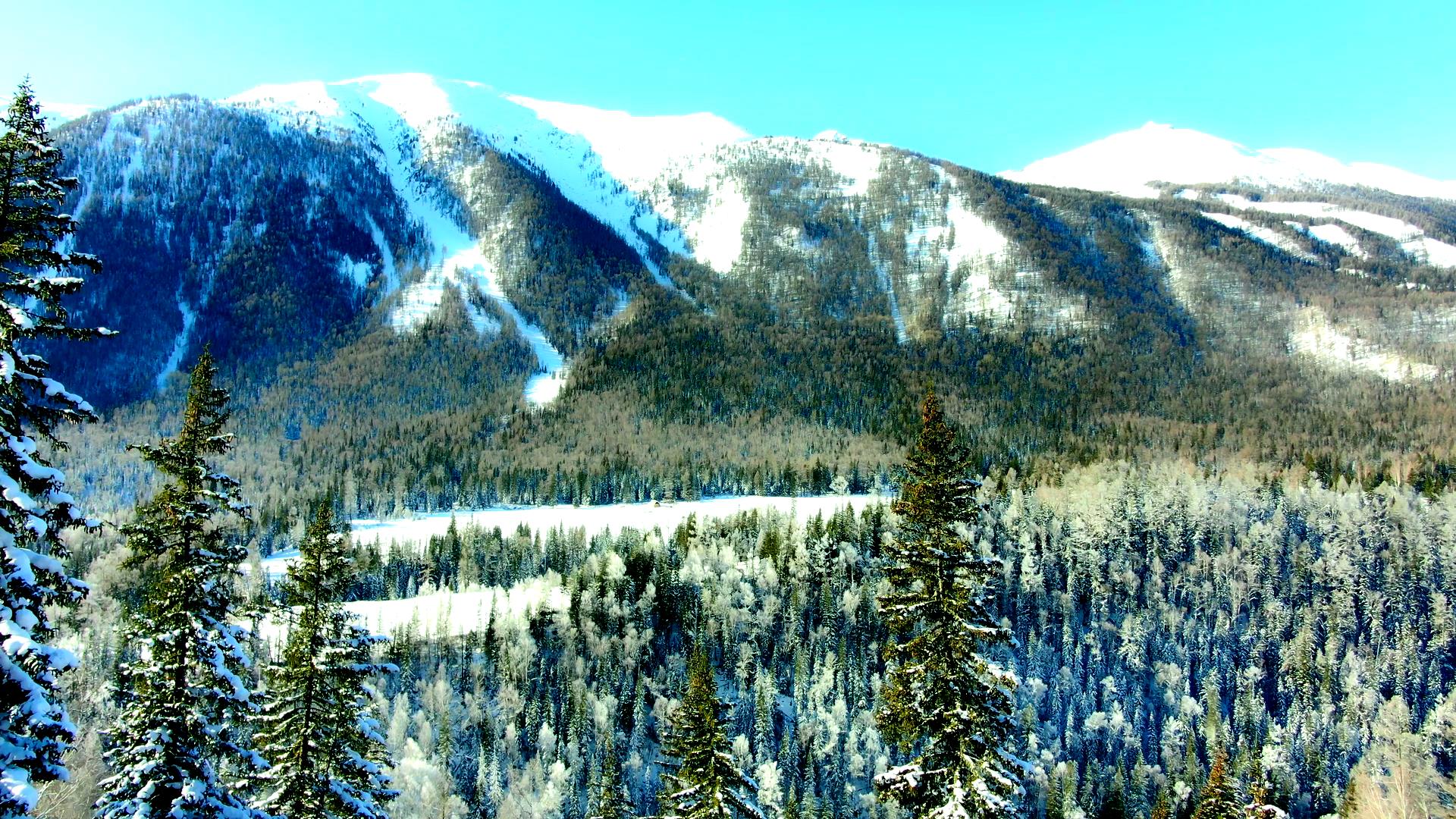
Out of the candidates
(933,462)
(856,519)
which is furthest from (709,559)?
(933,462)

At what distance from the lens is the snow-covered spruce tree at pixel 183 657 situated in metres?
14.7

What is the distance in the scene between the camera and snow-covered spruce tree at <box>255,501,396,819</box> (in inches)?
772

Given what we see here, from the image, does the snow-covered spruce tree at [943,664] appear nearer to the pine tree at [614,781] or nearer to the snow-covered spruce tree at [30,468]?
the snow-covered spruce tree at [30,468]

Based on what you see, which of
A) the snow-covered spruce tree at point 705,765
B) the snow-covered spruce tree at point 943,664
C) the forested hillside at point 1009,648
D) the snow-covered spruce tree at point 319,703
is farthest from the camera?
the forested hillside at point 1009,648

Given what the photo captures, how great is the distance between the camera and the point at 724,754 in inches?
886

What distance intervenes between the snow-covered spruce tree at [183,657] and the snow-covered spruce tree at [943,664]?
526 inches

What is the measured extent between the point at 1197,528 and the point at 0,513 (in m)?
171

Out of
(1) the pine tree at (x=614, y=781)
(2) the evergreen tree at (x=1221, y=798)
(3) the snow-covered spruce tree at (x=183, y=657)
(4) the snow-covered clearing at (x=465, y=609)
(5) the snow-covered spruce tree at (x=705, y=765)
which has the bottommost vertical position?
(1) the pine tree at (x=614, y=781)

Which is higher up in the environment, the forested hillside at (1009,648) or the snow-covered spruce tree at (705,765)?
the snow-covered spruce tree at (705,765)

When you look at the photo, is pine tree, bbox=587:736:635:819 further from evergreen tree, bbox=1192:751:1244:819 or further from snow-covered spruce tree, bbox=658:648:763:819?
evergreen tree, bbox=1192:751:1244:819

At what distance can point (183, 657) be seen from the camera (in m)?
15.6

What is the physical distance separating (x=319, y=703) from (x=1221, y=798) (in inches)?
1180

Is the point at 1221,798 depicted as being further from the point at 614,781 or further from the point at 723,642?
the point at 723,642

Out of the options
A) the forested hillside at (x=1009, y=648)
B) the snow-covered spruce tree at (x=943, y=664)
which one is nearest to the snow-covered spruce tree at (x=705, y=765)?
the snow-covered spruce tree at (x=943, y=664)
